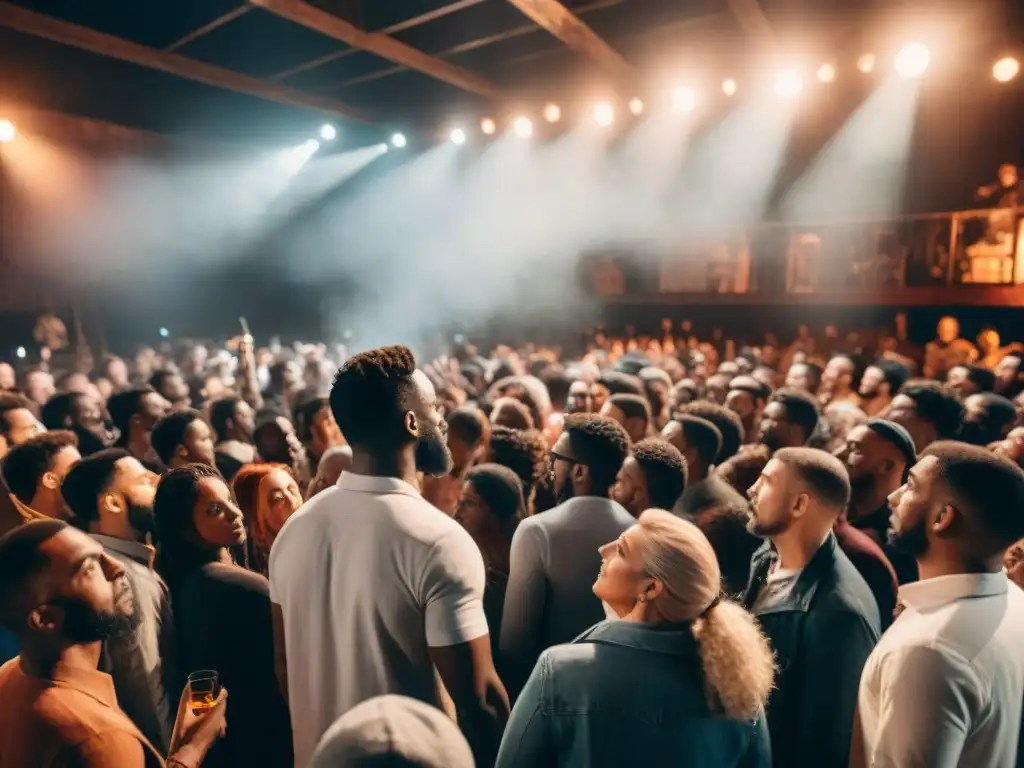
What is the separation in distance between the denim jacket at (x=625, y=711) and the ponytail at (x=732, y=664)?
0.09ft

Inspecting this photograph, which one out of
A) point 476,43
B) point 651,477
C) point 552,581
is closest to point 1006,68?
point 476,43

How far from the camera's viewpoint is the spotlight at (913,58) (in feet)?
23.8

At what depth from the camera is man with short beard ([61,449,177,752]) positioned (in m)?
2.00

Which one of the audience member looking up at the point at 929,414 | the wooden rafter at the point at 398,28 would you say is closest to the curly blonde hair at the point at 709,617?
the audience member looking up at the point at 929,414

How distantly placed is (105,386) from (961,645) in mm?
7944

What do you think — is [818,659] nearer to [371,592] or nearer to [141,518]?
[371,592]

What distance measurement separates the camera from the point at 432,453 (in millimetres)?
2006

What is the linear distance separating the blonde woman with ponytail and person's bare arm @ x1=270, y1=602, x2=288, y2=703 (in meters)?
0.80

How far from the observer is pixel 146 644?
2047 mm

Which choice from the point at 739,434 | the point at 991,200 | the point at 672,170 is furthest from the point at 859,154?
the point at 739,434

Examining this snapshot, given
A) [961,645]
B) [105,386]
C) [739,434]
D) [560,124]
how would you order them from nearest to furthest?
[961,645] < [739,434] < [105,386] < [560,124]

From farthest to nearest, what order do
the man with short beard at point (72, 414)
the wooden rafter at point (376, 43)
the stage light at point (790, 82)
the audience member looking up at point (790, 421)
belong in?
1. the stage light at point (790, 82)
2. the wooden rafter at point (376, 43)
3. the man with short beard at point (72, 414)
4. the audience member looking up at point (790, 421)

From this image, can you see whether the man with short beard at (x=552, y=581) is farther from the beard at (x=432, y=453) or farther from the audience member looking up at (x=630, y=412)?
the audience member looking up at (x=630, y=412)

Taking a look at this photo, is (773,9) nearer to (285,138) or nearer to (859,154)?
(859,154)
